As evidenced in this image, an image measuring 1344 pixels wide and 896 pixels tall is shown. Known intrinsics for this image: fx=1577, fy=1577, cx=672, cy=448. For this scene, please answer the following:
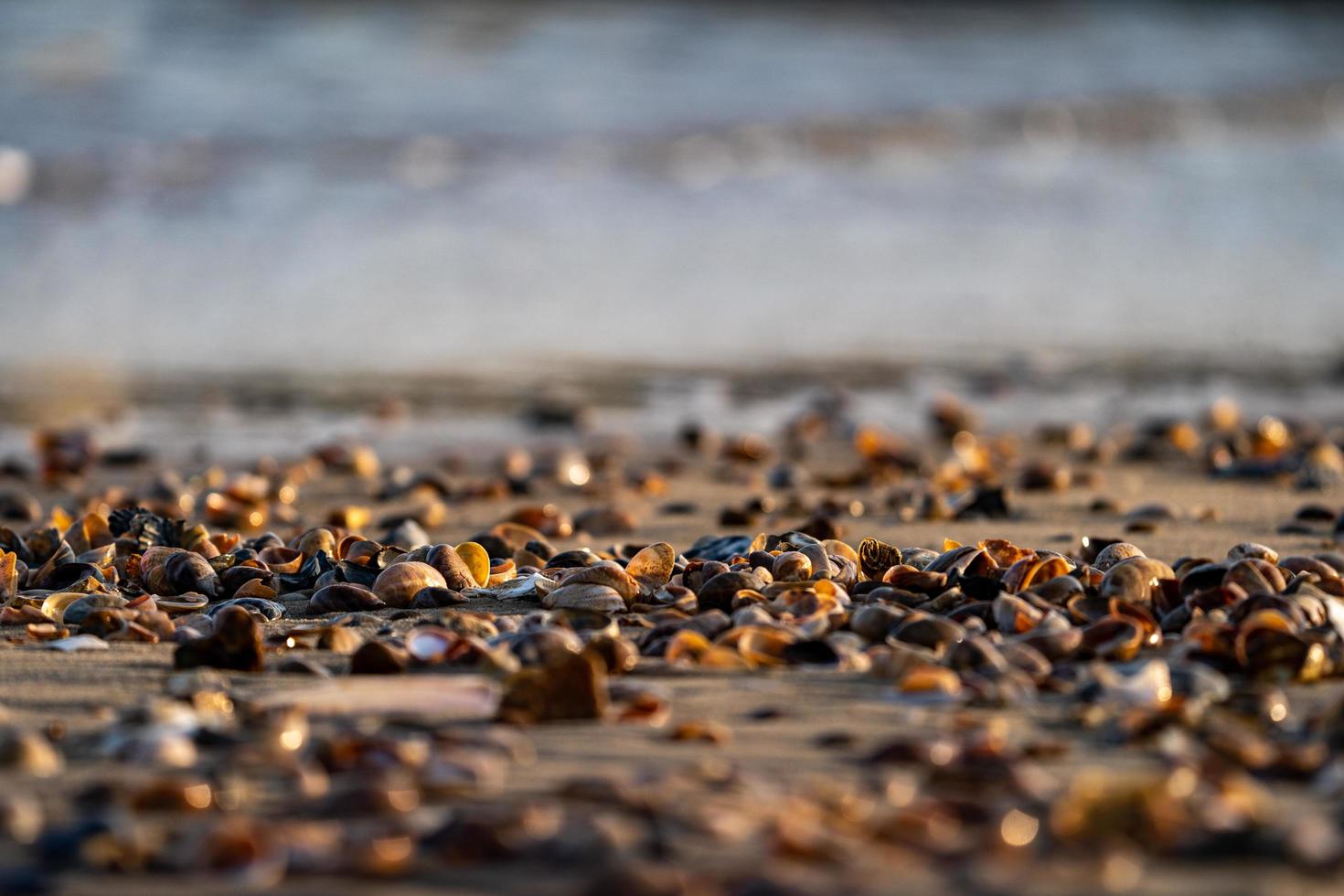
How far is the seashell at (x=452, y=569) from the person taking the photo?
3.05m

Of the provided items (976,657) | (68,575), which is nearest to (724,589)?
(976,657)

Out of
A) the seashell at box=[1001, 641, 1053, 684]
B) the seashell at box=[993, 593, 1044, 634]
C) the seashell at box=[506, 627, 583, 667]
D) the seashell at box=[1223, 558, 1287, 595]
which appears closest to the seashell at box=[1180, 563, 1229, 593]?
the seashell at box=[1223, 558, 1287, 595]

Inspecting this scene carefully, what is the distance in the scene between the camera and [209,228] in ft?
31.7

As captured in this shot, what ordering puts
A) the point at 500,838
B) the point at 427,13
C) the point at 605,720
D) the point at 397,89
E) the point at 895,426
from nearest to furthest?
the point at 500,838 → the point at 605,720 → the point at 895,426 → the point at 397,89 → the point at 427,13

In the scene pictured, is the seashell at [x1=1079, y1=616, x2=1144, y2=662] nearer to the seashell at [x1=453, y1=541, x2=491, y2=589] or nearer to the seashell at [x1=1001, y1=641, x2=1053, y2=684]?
the seashell at [x1=1001, y1=641, x2=1053, y2=684]

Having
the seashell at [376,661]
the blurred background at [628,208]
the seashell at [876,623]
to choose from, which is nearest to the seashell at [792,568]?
the seashell at [876,623]

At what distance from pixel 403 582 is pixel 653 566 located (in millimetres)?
483

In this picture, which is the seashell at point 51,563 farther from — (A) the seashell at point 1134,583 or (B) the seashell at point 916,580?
(A) the seashell at point 1134,583

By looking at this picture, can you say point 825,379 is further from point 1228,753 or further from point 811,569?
point 1228,753

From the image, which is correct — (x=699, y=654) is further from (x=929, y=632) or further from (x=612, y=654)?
(x=929, y=632)

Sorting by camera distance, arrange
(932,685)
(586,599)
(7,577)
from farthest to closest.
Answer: (7,577), (586,599), (932,685)

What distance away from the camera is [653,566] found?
10.1 feet


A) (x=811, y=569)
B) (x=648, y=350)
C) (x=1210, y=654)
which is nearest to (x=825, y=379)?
(x=648, y=350)

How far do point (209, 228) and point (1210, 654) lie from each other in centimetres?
826
